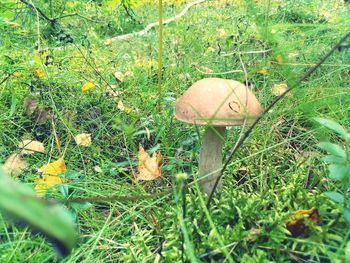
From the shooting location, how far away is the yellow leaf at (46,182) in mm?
1141

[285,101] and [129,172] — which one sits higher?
[285,101]

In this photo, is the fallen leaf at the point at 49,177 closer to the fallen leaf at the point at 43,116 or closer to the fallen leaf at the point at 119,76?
the fallen leaf at the point at 43,116

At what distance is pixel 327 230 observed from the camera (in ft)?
2.81

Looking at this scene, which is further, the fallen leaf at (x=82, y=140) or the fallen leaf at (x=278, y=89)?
the fallen leaf at (x=278, y=89)

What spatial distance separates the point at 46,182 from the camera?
1.20 metres

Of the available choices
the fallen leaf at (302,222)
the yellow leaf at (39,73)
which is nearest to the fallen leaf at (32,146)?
the yellow leaf at (39,73)

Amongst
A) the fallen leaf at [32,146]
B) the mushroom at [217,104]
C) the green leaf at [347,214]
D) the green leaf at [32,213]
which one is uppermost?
the green leaf at [32,213]

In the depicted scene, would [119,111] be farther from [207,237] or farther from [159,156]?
[207,237]

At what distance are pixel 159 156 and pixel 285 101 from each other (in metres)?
0.60

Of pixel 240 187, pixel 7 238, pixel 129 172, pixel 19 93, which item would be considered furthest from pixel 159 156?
pixel 19 93

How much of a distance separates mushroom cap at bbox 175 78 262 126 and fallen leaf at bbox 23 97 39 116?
34.6 inches

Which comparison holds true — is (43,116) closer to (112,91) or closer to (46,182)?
(112,91)

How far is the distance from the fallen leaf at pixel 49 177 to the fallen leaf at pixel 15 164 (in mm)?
98

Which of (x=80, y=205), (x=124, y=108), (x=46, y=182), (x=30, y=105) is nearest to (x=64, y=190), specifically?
(x=80, y=205)
